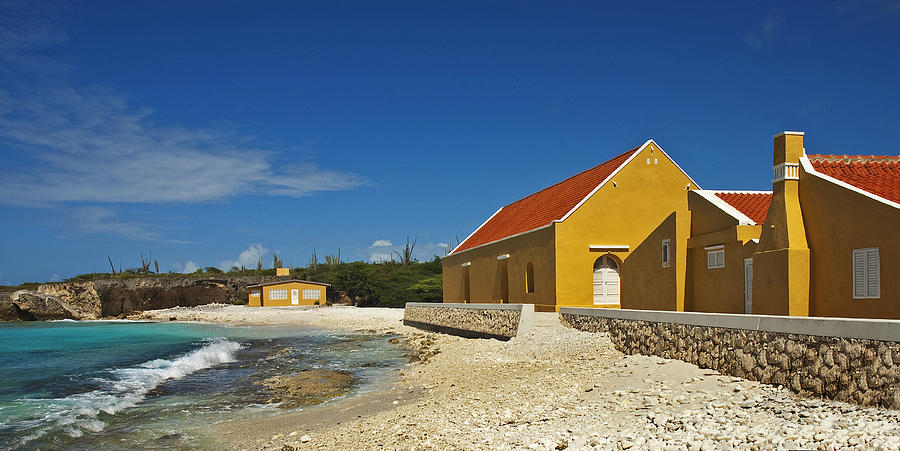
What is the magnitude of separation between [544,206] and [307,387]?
16464 millimetres

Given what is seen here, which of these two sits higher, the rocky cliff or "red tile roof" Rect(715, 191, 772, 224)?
"red tile roof" Rect(715, 191, 772, 224)

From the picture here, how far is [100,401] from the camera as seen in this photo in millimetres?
14758

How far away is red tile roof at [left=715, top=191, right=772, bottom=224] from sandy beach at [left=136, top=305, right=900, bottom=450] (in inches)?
246

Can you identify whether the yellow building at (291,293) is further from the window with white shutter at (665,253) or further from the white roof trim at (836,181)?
the white roof trim at (836,181)

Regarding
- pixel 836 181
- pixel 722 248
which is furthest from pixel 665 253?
pixel 836 181

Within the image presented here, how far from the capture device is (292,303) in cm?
5891

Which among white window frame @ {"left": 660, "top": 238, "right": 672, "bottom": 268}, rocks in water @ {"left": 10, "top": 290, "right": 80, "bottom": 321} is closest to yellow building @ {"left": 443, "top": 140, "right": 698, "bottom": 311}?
white window frame @ {"left": 660, "top": 238, "right": 672, "bottom": 268}

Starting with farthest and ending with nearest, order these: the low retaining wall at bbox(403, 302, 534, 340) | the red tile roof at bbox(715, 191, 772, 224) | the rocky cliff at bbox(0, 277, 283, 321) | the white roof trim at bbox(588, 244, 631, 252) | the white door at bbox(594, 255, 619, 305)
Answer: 1. the rocky cliff at bbox(0, 277, 283, 321)
2. the white door at bbox(594, 255, 619, 305)
3. the white roof trim at bbox(588, 244, 631, 252)
4. the low retaining wall at bbox(403, 302, 534, 340)
5. the red tile roof at bbox(715, 191, 772, 224)

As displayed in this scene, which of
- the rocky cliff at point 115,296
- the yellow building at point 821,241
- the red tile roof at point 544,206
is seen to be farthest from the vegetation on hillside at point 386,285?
the yellow building at point 821,241

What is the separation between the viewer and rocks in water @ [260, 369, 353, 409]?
14284 mm

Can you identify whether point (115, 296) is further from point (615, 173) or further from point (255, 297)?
point (615, 173)

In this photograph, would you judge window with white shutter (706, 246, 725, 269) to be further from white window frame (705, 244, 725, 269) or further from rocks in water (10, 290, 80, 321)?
rocks in water (10, 290, 80, 321)

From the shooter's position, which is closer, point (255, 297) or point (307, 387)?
point (307, 387)

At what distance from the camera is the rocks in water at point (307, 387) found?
562 inches
